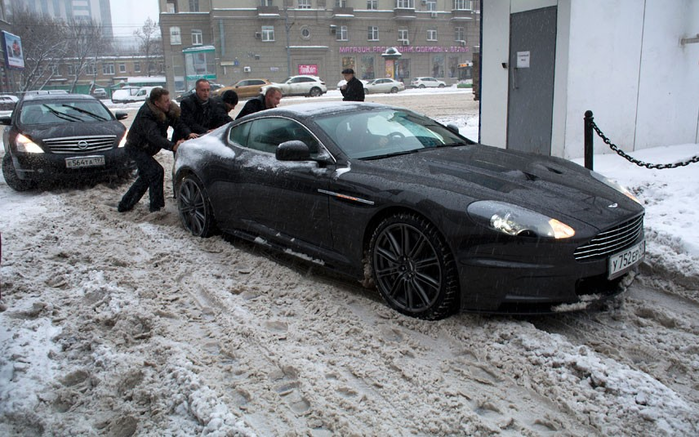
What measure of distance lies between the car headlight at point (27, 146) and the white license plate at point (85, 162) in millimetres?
447

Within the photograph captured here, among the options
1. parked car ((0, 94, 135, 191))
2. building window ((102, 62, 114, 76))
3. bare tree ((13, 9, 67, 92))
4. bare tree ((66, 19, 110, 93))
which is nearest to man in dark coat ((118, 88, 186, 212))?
parked car ((0, 94, 135, 191))

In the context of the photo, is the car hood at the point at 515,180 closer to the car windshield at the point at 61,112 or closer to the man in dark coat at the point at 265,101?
the man in dark coat at the point at 265,101

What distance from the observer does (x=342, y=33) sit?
212 feet

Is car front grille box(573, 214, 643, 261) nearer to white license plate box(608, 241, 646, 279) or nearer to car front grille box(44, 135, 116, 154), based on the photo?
white license plate box(608, 241, 646, 279)

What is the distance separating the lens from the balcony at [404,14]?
66.3m

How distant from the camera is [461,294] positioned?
367cm

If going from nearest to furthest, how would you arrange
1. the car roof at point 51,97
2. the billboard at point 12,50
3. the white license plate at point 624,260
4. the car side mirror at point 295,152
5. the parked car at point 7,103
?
1. the white license plate at point 624,260
2. the car side mirror at point 295,152
3. the car roof at point 51,97
4. the parked car at point 7,103
5. the billboard at point 12,50

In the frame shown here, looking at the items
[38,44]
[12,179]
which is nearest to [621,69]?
[12,179]

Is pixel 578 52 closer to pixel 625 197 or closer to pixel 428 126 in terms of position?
pixel 428 126

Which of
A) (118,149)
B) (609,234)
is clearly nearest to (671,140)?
(609,234)

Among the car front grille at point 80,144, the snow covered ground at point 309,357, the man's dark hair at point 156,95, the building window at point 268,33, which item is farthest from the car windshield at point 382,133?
the building window at point 268,33

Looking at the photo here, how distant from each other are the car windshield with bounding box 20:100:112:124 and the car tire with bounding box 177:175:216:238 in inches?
179

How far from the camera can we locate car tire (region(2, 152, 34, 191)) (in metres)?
9.29

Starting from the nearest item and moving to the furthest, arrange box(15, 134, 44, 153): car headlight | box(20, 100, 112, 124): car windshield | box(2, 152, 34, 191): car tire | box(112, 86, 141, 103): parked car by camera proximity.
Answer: box(15, 134, 44, 153): car headlight
box(2, 152, 34, 191): car tire
box(20, 100, 112, 124): car windshield
box(112, 86, 141, 103): parked car
